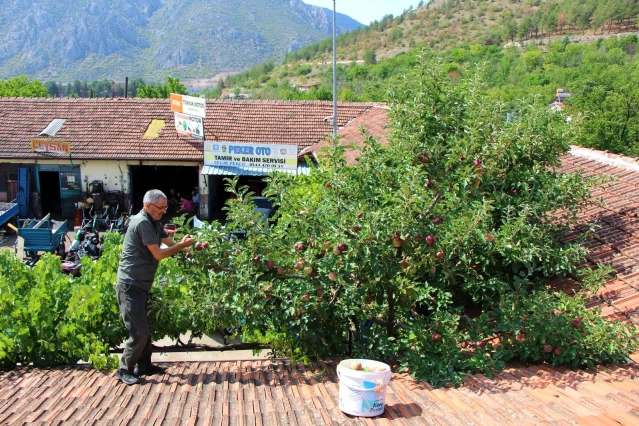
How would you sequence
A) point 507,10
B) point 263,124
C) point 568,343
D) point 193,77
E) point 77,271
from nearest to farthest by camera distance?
point 568,343 < point 77,271 < point 263,124 < point 507,10 < point 193,77

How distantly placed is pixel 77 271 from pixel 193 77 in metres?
147

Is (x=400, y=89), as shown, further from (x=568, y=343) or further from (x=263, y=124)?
(x=263, y=124)

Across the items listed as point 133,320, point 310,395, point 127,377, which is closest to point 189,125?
point 133,320

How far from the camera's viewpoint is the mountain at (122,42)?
15825 cm

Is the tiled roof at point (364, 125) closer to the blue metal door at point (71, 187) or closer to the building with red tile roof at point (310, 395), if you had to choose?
the blue metal door at point (71, 187)

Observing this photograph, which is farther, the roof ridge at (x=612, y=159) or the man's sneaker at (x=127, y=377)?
the roof ridge at (x=612, y=159)

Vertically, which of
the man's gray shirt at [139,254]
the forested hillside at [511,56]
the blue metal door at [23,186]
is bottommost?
the blue metal door at [23,186]

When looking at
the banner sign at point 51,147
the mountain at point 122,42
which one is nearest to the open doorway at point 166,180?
the banner sign at point 51,147

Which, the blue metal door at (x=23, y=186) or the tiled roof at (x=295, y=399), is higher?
the tiled roof at (x=295, y=399)

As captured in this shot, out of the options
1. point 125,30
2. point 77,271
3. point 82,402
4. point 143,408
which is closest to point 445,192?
point 143,408

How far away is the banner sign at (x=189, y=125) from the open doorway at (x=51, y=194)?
5.28 meters

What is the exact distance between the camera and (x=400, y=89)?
6891 millimetres

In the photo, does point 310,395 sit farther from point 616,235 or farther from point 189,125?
point 189,125

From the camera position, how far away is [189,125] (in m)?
22.8
